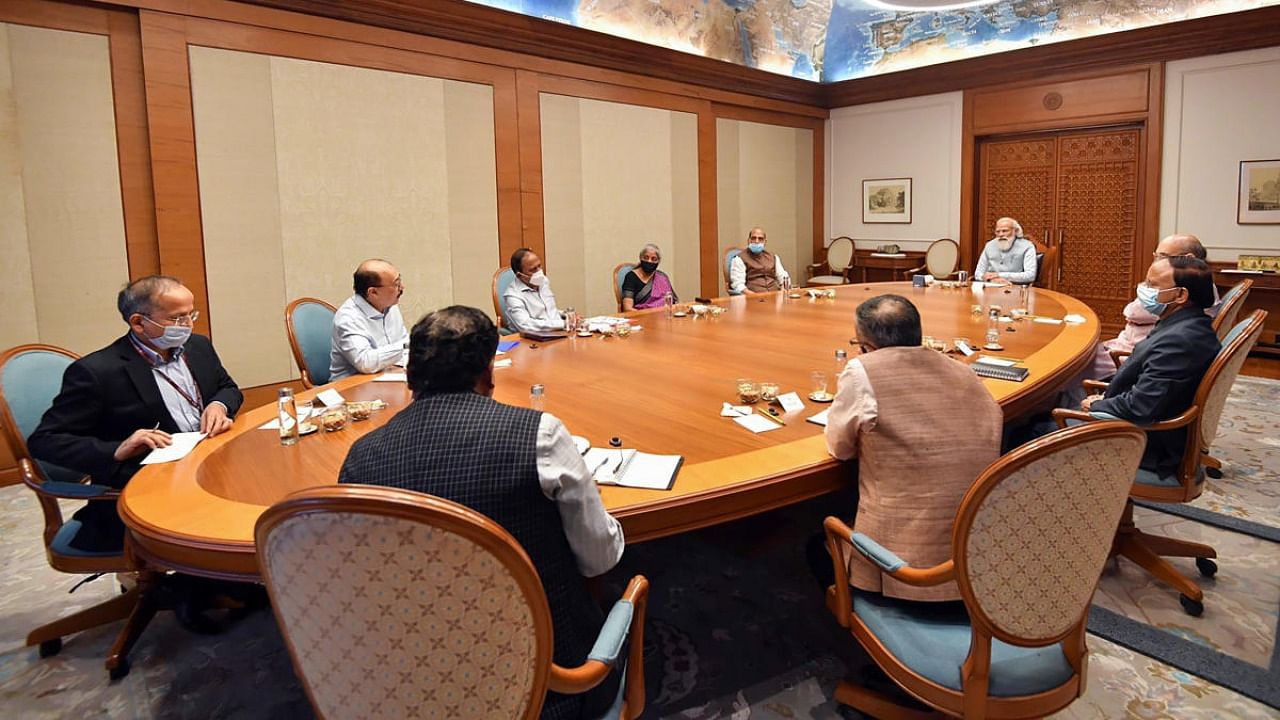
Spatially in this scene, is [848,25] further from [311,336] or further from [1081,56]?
[311,336]

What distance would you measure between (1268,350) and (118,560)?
25.6ft

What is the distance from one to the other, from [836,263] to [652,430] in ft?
24.0

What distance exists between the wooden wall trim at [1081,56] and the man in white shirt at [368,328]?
682cm

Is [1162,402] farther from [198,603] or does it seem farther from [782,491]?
[198,603]

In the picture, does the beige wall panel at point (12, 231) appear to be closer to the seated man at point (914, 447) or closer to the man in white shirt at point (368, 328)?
the man in white shirt at point (368, 328)

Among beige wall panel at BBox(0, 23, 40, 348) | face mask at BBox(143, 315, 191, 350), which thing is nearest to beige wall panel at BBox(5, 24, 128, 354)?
beige wall panel at BBox(0, 23, 40, 348)

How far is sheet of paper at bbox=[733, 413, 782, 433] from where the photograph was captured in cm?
225

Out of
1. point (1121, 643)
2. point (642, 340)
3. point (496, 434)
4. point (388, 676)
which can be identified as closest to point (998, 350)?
point (1121, 643)

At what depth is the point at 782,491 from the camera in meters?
1.87

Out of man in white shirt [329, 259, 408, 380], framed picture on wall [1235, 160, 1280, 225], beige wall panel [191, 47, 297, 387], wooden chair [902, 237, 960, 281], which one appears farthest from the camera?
wooden chair [902, 237, 960, 281]

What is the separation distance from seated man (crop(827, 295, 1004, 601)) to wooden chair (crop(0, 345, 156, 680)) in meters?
2.09

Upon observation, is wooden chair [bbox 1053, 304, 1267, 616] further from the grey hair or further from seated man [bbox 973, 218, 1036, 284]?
seated man [bbox 973, 218, 1036, 284]

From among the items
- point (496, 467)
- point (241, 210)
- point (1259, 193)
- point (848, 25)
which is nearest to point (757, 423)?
point (496, 467)

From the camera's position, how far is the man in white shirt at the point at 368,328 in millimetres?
3270
